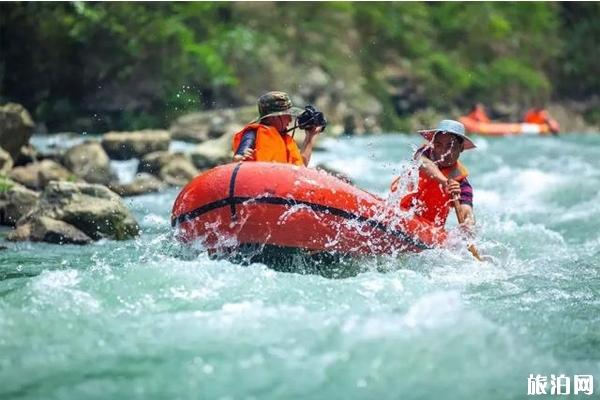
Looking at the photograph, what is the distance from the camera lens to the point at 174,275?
5145 mm

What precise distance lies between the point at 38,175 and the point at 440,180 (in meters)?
5.87

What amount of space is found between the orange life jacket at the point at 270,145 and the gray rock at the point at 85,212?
1.62m

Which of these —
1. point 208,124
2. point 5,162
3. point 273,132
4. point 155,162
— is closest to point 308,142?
point 273,132

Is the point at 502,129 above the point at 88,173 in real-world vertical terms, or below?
above

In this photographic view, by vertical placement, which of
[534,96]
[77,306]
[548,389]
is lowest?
[548,389]

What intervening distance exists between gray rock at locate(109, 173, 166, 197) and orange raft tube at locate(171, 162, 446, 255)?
182 inches

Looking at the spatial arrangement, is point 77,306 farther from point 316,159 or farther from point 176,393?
point 316,159

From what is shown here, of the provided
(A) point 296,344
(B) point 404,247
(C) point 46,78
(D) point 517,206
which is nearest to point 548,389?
(A) point 296,344

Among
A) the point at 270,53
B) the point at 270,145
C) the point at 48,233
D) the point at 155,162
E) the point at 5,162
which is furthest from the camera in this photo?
the point at 270,53

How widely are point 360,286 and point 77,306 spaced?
1.60 metres

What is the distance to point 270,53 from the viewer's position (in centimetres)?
2058

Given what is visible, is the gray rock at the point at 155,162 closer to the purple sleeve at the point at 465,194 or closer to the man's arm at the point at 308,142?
the man's arm at the point at 308,142

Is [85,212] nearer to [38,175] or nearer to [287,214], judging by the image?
[287,214]

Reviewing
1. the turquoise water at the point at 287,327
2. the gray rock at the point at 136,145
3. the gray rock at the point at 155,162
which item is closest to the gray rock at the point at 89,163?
the gray rock at the point at 155,162
